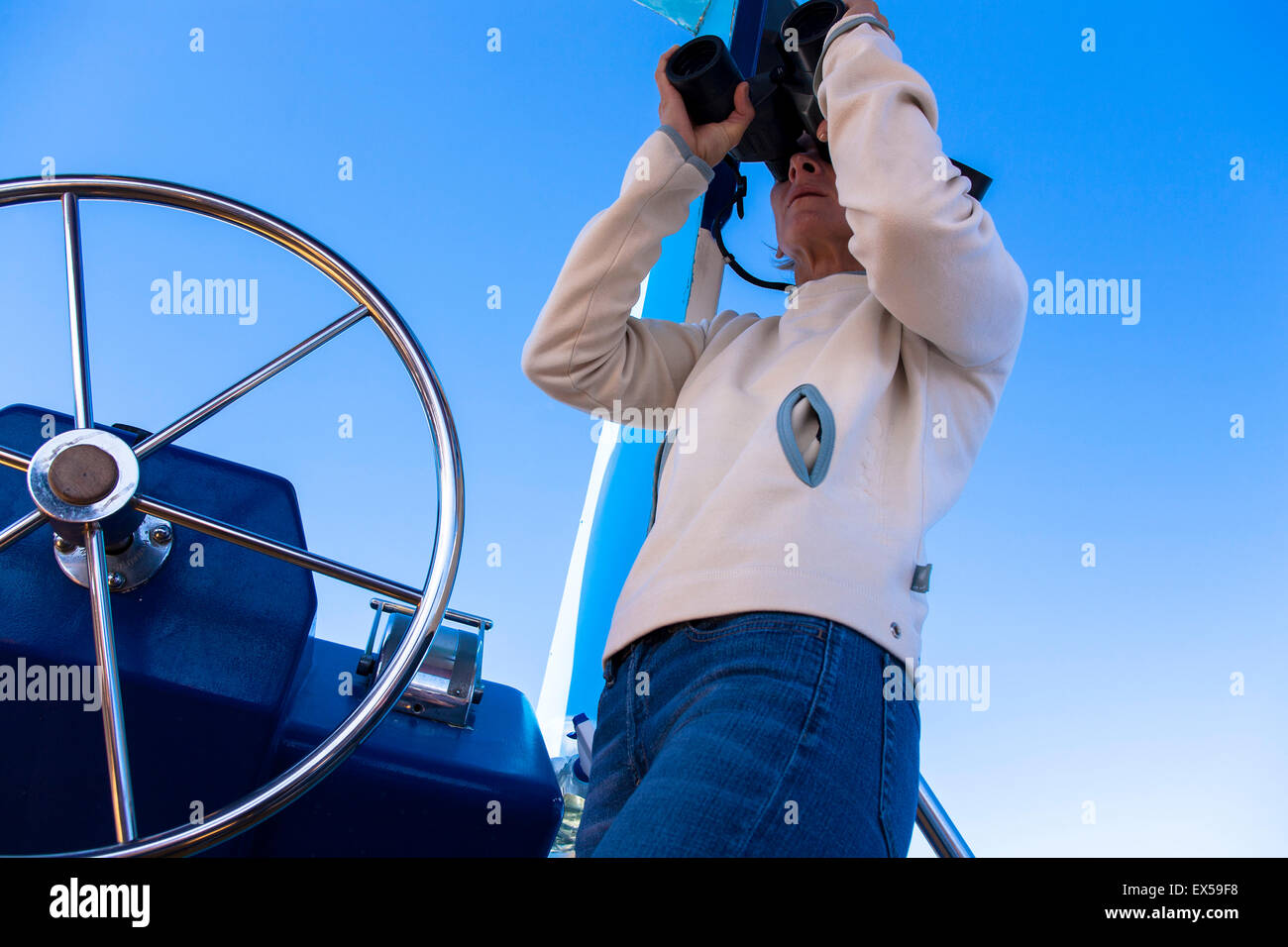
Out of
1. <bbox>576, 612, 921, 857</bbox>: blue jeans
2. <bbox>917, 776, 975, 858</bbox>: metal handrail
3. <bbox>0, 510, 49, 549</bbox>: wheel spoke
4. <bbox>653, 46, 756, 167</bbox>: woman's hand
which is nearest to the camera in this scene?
<bbox>576, 612, 921, 857</bbox>: blue jeans

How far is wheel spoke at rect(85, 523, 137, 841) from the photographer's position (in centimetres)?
55

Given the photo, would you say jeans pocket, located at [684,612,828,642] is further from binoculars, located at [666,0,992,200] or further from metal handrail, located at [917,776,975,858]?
binoculars, located at [666,0,992,200]

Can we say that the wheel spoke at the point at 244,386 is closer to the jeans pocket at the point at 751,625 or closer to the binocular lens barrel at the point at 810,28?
the jeans pocket at the point at 751,625

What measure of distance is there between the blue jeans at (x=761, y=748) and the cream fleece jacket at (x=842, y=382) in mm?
26

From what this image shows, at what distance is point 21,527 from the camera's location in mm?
622

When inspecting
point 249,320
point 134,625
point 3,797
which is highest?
point 249,320

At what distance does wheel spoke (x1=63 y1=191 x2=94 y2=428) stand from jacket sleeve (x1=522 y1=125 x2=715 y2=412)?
0.40m

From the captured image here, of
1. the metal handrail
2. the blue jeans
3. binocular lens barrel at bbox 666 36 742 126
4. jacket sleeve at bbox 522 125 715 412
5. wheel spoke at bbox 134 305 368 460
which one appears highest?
binocular lens barrel at bbox 666 36 742 126

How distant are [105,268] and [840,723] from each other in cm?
147

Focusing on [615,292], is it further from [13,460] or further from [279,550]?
[13,460]

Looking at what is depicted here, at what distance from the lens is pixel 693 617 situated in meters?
0.65

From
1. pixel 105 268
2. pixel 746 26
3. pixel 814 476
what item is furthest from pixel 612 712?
pixel 105 268

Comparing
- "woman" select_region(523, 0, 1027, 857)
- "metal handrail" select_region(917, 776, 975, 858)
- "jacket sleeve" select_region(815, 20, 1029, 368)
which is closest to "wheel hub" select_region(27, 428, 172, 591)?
"woman" select_region(523, 0, 1027, 857)

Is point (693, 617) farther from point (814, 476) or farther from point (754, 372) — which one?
point (754, 372)
